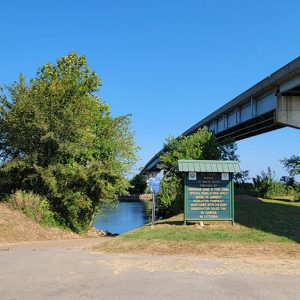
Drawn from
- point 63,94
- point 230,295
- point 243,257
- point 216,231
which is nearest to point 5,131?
point 63,94

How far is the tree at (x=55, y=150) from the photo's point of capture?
72.4ft

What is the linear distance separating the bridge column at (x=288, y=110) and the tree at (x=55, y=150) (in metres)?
10.6

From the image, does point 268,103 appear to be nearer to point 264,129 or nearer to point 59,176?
point 264,129

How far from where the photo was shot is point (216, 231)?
14.6 meters

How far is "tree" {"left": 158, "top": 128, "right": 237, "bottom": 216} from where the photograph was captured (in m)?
23.4

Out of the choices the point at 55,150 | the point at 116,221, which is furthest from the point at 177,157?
the point at 116,221

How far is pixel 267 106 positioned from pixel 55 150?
1468 centimetres

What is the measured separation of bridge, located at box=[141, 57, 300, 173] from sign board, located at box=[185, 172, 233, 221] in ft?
34.8

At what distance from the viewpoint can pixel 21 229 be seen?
18.8m

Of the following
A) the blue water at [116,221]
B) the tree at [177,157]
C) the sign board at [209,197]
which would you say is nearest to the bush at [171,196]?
the tree at [177,157]

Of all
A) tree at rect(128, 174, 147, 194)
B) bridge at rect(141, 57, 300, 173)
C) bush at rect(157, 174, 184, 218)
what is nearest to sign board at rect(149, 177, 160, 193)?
bush at rect(157, 174, 184, 218)

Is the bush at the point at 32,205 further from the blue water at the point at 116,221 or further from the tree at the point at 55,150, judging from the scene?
the blue water at the point at 116,221

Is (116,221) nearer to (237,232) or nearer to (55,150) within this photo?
(55,150)

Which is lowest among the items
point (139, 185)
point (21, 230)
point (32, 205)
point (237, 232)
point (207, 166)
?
point (21, 230)
